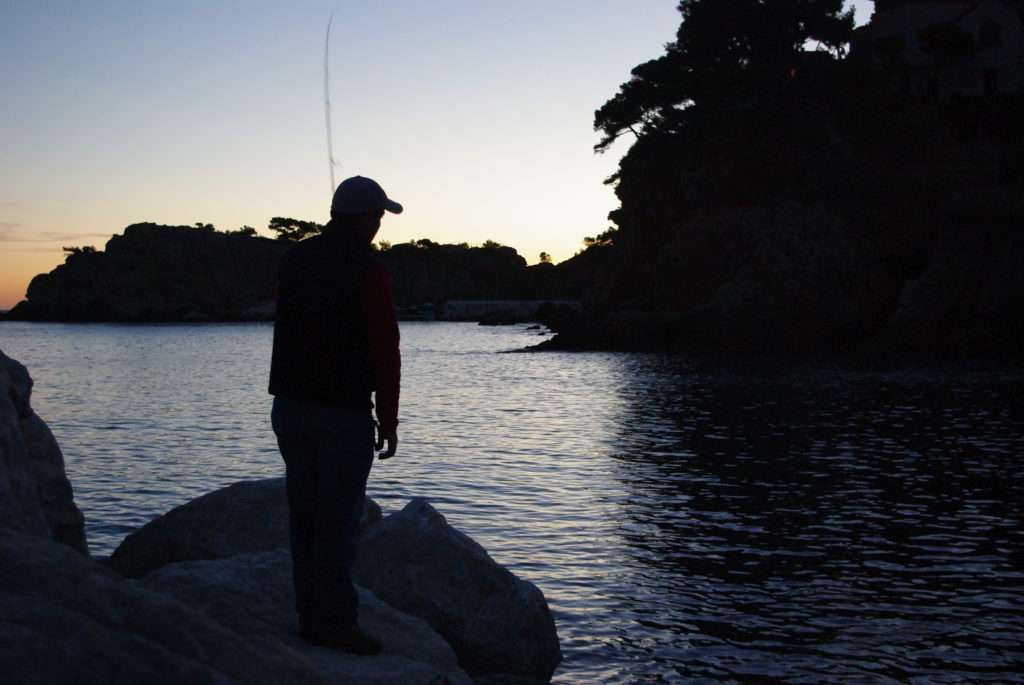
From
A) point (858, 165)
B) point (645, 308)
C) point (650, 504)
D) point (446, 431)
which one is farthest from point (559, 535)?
point (645, 308)

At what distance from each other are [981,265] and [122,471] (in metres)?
47.7

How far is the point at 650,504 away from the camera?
58.6 ft

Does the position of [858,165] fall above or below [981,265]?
above

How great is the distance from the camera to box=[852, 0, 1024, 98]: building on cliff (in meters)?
72.2

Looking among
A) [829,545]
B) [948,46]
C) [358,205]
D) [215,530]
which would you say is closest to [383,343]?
[358,205]

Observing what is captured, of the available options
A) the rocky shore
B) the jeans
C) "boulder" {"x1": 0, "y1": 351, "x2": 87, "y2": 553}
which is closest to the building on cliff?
the rocky shore

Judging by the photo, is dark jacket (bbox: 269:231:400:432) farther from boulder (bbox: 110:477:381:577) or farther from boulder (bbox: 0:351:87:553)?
boulder (bbox: 110:477:381:577)

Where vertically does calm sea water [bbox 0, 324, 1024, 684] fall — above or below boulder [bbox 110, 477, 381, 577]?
below

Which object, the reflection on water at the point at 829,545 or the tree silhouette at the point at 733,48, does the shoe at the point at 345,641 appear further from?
the tree silhouette at the point at 733,48

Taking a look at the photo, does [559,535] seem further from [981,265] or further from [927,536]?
[981,265]

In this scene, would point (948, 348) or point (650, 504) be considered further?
point (948, 348)

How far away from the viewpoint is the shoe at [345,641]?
6031 millimetres

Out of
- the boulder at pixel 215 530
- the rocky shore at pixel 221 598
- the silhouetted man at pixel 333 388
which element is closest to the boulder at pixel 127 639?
the rocky shore at pixel 221 598

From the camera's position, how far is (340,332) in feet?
19.3
